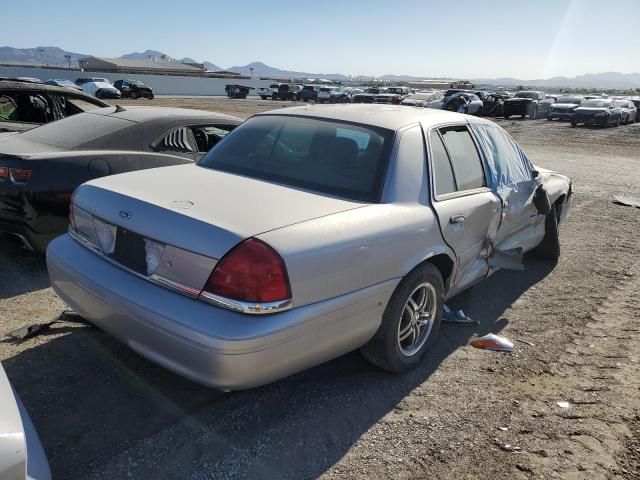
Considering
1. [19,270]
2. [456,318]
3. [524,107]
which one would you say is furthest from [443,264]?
[524,107]

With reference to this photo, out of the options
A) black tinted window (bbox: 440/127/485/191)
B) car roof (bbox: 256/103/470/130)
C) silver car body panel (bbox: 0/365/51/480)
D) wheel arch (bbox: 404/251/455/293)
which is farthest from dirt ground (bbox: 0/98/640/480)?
car roof (bbox: 256/103/470/130)

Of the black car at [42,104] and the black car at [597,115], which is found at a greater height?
the black car at [42,104]

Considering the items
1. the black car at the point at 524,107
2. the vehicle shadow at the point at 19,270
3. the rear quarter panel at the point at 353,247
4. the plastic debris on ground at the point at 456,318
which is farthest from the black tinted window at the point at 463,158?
the black car at the point at 524,107

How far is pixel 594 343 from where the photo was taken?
12.9 feet

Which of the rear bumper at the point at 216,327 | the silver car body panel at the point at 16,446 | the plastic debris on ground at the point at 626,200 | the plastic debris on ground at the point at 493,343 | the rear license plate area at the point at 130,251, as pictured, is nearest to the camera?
the silver car body panel at the point at 16,446

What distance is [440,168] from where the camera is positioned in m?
3.46

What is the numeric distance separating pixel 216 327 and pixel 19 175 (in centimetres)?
289

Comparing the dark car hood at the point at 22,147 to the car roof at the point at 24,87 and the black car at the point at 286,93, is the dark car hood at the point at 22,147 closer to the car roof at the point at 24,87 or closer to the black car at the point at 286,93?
the car roof at the point at 24,87

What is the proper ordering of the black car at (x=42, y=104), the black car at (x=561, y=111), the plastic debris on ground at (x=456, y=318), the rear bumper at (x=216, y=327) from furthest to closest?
the black car at (x=561, y=111) → the black car at (x=42, y=104) → the plastic debris on ground at (x=456, y=318) → the rear bumper at (x=216, y=327)

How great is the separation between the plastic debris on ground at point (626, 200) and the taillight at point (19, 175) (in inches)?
349

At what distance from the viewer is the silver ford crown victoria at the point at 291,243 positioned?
2.35 metres

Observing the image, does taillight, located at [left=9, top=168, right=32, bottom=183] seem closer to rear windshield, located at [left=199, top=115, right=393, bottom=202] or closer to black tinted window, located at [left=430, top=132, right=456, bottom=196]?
rear windshield, located at [left=199, top=115, right=393, bottom=202]

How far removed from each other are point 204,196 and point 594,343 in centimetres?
→ 305

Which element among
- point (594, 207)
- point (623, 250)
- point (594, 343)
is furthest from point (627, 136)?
point (594, 343)
